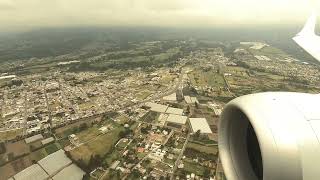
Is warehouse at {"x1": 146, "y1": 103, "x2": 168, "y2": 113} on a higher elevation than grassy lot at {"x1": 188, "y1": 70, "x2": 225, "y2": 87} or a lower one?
higher

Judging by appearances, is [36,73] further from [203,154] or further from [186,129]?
[203,154]

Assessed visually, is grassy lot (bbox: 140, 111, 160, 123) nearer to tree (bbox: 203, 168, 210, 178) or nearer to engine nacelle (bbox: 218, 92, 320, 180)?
tree (bbox: 203, 168, 210, 178)

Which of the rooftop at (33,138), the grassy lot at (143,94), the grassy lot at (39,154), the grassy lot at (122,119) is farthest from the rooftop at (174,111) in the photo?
the grassy lot at (39,154)

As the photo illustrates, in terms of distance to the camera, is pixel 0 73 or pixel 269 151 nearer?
pixel 269 151

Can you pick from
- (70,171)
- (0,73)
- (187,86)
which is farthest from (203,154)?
(0,73)

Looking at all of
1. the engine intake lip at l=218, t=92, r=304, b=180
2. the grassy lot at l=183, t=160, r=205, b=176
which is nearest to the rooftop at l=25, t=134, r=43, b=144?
the grassy lot at l=183, t=160, r=205, b=176
